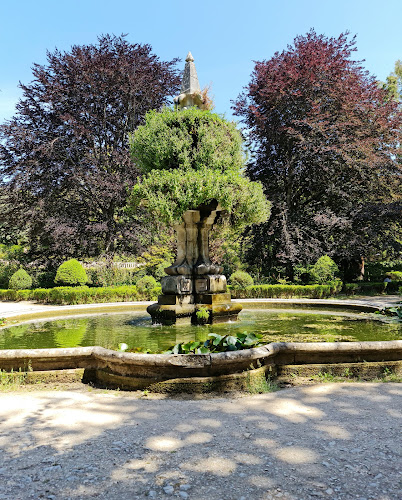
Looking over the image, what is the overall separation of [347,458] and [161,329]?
544 centimetres

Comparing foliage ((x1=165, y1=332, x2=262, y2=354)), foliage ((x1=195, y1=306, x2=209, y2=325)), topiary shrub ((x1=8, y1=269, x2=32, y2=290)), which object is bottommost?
foliage ((x1=195, y1=306, x2=209, y2=325))

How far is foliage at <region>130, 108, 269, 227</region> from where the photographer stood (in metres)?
8.16

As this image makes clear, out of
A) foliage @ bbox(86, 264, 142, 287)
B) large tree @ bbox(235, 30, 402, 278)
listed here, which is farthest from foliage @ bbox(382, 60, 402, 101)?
foliage @ bbox(86, 264, 142, 287)

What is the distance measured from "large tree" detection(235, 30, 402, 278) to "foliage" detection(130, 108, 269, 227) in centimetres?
1036

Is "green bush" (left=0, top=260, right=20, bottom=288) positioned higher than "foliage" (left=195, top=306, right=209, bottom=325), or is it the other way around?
"green bush" (left=0, top=260, right=20, bottom=288)

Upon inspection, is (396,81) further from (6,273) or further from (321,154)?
(6,273)

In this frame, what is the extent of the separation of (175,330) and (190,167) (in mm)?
3705

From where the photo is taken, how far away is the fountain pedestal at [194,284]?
317 inches

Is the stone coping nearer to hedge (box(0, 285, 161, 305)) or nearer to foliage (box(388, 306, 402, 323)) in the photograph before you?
foliage (box(388, 306, 402, 323))

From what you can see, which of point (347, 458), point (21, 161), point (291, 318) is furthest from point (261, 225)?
point (347, 458)

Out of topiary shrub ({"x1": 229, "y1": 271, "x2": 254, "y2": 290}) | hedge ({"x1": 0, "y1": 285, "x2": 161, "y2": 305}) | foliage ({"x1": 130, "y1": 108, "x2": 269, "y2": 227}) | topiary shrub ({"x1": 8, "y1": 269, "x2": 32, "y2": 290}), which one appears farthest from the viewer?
topiary shrub ({"x1": 8, "y1": 269, "x2": 32, "y2": 290})

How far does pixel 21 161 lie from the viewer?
20.2 m

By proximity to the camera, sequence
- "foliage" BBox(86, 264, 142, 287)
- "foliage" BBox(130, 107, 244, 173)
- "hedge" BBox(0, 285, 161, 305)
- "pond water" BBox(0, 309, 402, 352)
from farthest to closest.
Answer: "foliage" BBox(86, 264, 142, 287) → "hedge" BBox(0, 285, 161, 305) → "foliage" BBox(130, 107, 244, 173) → "pond water" BBox(0, 309, 402, 352)

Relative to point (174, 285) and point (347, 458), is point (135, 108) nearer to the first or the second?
point (174, 285)
